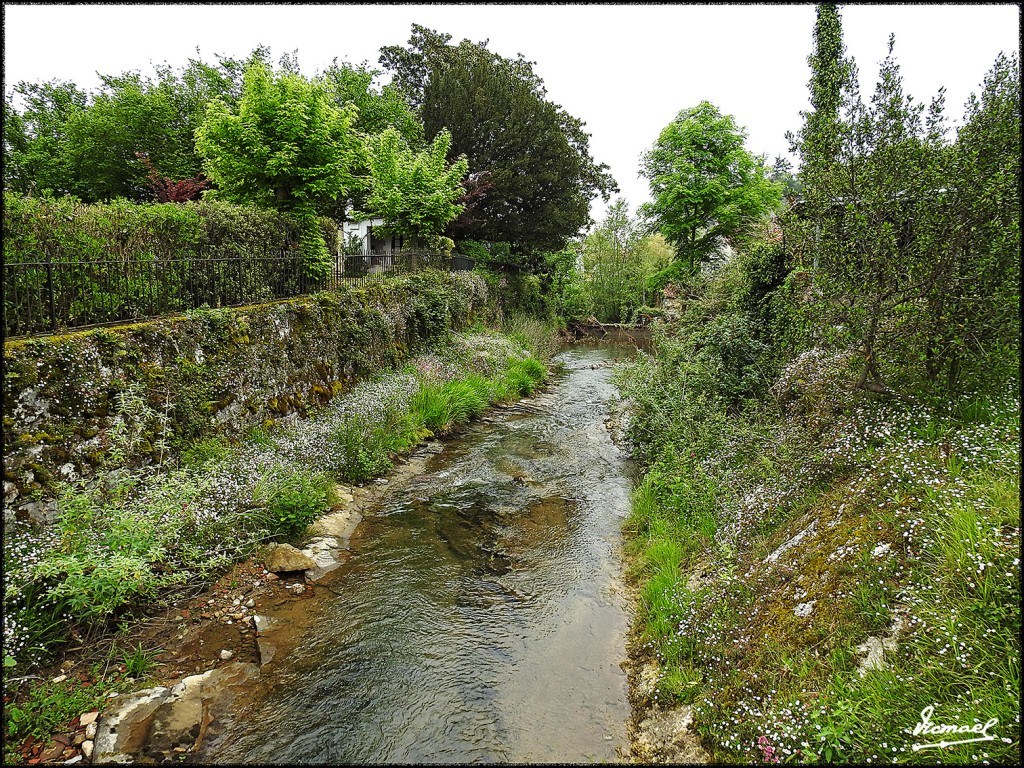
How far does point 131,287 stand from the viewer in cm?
692

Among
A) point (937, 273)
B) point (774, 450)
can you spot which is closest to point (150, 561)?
point (774, 450)

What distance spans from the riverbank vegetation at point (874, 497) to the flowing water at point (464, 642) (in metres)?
0.60

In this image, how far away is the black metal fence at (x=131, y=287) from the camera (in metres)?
5.70

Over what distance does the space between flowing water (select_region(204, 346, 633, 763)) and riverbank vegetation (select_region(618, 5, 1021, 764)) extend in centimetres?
60

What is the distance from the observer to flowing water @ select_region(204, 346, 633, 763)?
12.4ft

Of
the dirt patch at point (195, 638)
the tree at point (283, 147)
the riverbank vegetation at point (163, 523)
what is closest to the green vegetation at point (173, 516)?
the riverbank vegetation at point (163, 523)

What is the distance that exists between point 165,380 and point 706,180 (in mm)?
19637

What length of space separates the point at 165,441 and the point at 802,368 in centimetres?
817

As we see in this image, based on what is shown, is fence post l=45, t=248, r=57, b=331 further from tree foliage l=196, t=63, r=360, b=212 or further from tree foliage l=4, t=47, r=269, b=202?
tree foliage l=4, t=47, r=269, b=202

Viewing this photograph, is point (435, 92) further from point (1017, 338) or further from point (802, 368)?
point (1017, 338)

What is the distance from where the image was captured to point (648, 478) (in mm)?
7828

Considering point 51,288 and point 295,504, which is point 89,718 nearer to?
point 295,504

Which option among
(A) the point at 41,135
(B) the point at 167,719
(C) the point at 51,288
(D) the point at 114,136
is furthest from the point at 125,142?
(B) the point at 167,719

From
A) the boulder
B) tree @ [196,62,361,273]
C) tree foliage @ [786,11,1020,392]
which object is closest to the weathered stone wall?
the boulder
